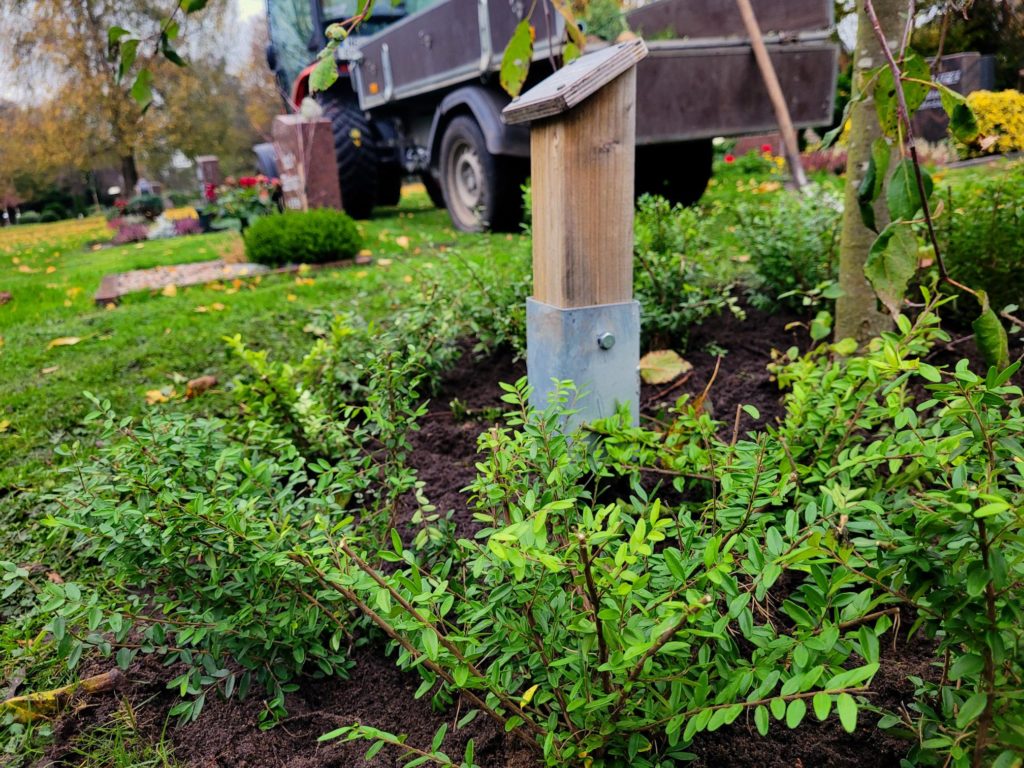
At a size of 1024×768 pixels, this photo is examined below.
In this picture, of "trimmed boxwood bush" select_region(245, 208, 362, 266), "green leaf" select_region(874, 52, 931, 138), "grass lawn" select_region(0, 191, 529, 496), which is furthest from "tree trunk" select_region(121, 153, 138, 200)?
"green leaf" select_region(874, 52, 931, 138)

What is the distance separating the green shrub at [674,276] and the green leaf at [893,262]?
1.37m

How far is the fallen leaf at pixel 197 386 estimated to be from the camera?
283 centimetres

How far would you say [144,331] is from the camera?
12.6 feet

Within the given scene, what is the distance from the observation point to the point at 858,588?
51.8 inches

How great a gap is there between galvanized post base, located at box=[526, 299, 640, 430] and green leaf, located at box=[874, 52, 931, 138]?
27.4 inches

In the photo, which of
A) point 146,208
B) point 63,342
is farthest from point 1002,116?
point 146,208

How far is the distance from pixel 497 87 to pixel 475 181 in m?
1.07

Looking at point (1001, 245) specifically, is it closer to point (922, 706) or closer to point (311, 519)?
point (922, 706)

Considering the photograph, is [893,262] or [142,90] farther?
[142,90]

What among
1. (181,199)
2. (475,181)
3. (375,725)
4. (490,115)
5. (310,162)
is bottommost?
(375,725)

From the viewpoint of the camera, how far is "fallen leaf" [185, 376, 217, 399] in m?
2.83

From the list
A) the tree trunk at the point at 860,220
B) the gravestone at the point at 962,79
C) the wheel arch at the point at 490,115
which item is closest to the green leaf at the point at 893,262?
the tree trunk at the point at 860,220

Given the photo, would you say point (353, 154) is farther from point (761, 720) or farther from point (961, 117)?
point (761, 720)

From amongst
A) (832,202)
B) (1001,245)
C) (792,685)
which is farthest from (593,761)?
(832,202)
